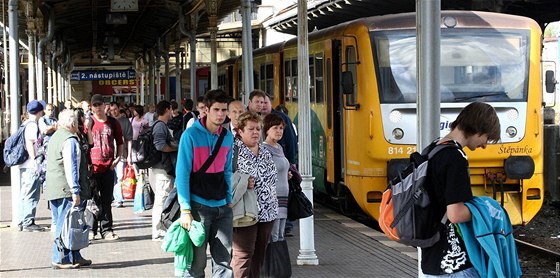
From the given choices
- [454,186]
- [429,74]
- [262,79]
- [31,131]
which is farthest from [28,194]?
[454,186]

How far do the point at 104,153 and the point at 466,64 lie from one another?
17.3 feet

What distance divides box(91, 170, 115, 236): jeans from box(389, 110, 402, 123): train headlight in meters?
3.91

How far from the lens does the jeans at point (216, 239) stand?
748 centimetres

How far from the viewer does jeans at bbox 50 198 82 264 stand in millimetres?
10031

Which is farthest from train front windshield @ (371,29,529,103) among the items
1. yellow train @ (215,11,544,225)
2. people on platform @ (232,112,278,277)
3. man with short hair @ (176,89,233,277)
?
man with short hair @ (176,89,233,277)

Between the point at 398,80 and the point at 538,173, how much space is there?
90.4 inches

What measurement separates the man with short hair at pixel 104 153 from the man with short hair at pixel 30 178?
97cm

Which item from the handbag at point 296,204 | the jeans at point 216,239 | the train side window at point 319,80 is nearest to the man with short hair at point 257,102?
the handbag at point 296,204

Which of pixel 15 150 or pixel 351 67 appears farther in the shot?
pixel 351 67

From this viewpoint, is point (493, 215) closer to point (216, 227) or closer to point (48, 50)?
point (216, 227)

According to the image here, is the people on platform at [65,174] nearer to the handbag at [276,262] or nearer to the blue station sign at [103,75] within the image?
the handbag at [276,262]

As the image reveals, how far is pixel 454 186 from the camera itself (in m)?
4.95

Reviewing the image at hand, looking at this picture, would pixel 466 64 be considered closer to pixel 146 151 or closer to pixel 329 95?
pixel 329 95

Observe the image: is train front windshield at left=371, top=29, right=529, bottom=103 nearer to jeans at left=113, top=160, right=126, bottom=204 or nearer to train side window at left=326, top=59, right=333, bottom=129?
train side window at left=326, top=59, right=333, bottom=129
